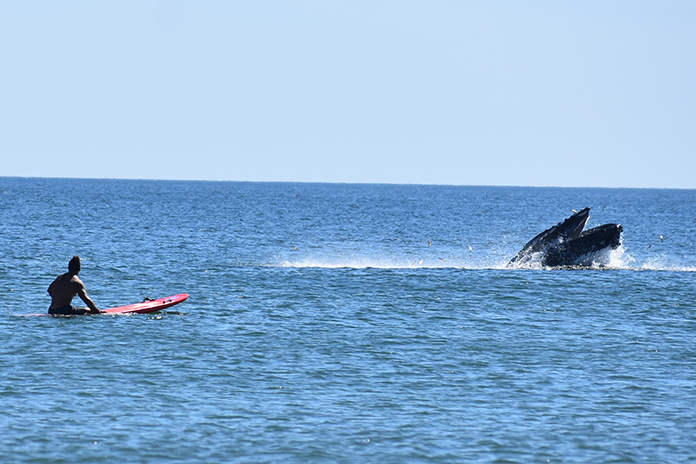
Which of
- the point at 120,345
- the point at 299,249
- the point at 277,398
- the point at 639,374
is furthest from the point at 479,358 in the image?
the point at 299,249

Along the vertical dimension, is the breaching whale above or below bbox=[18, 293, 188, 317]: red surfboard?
above

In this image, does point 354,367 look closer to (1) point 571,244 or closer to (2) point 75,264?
(2) point 75,264

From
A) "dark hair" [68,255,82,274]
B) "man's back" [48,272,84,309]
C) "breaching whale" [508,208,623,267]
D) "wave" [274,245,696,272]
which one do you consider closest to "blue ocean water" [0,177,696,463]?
"man's back" [48,272,84,309]

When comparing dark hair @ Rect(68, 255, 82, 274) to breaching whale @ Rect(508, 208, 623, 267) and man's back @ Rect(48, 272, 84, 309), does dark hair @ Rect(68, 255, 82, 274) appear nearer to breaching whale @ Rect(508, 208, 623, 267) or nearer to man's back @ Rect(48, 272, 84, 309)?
man's back @ Rect(48, 272, 84, 309)

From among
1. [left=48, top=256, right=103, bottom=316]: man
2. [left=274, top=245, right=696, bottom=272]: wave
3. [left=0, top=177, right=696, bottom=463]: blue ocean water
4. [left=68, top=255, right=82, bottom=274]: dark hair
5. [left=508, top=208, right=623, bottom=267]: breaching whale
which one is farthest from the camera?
[left=274, top=245, right=696, bottom=272]: wave

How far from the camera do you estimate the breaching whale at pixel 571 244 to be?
41.6 metres

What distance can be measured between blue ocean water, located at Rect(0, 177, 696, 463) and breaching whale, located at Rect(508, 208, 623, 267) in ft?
3.72

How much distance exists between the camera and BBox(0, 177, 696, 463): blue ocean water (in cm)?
1571

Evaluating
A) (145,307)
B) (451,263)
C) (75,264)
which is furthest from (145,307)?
(451,263)

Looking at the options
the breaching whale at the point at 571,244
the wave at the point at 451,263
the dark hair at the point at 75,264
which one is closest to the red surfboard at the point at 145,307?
the dark hair at the point at 75,264

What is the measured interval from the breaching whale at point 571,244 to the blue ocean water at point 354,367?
113 centimetres

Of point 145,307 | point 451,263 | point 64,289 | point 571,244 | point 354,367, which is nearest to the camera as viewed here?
point 354,367

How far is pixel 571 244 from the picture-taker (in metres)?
43.1

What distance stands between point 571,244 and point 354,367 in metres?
24.1
